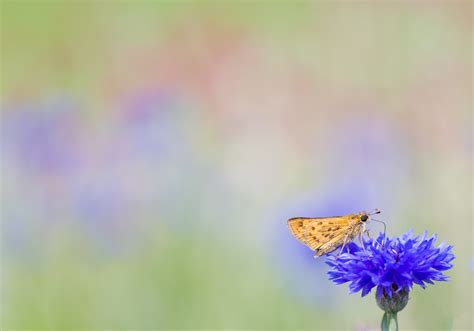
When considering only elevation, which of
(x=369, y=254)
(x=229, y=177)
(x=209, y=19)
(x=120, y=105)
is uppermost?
(x=209, y=19)

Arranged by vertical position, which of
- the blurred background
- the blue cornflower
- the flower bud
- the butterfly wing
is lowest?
the flower bud

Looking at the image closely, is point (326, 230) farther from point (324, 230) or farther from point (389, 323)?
point (389, 323)

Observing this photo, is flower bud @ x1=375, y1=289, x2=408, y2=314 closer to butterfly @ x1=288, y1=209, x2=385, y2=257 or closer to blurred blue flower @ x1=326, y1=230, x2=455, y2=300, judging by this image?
blurred blue flower @ x1=326, y1=230, x2=455, y2=300

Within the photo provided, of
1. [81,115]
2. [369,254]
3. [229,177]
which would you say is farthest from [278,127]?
[369,254]

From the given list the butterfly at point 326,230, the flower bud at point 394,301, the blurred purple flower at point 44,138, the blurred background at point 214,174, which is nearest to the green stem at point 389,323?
the flower bud at point 394,301

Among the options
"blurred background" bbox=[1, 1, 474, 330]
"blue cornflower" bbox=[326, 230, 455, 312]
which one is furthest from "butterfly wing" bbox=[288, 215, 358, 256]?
"blurred background" bbox=[1, 1, 474, 330]

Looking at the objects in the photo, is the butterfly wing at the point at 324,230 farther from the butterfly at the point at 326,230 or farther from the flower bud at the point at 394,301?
the flower bud at the point at 394,301

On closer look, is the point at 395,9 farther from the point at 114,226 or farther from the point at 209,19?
the point at 114,226
